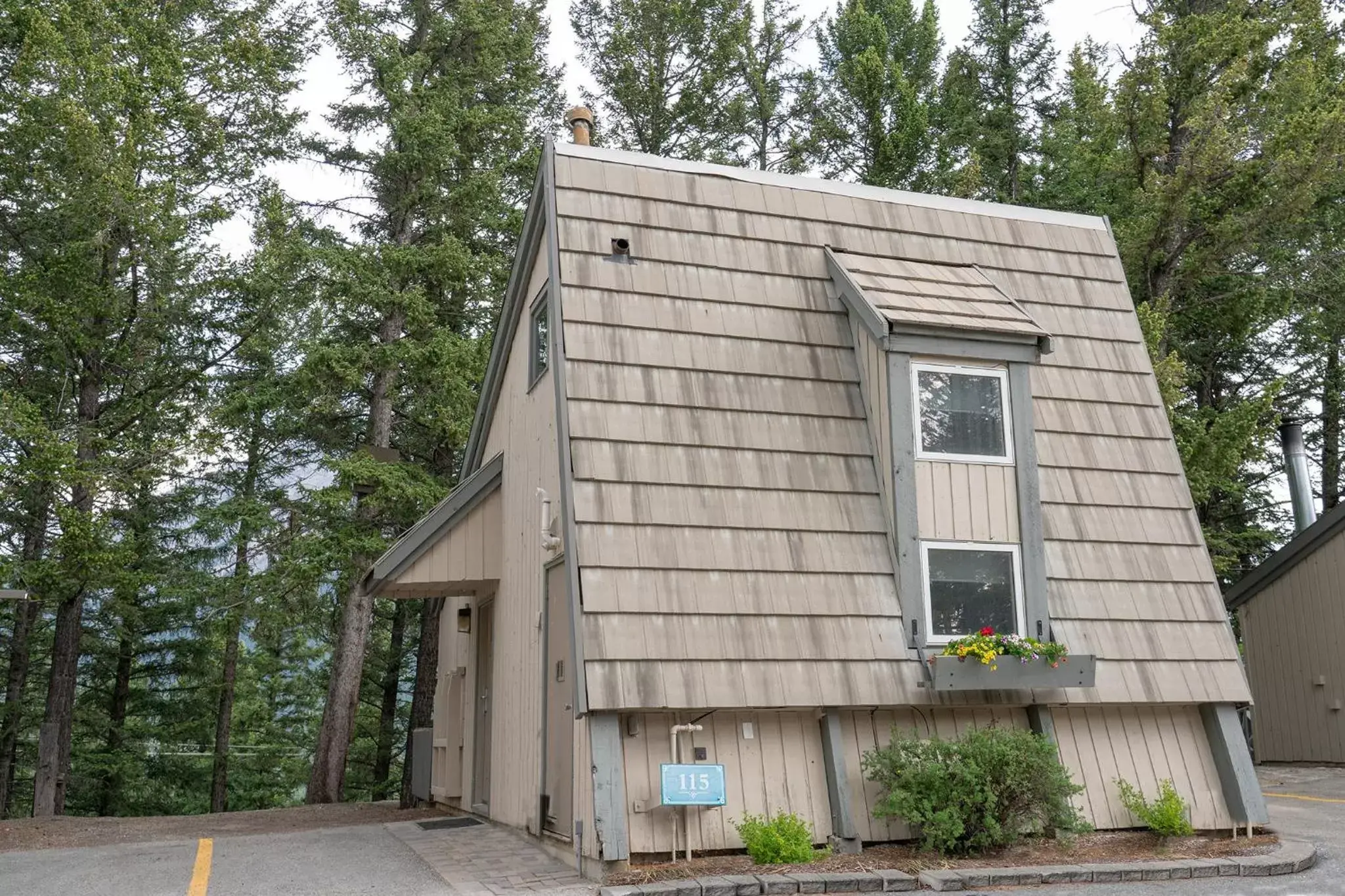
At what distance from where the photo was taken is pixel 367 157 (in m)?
17.8

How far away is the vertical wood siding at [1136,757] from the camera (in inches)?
277

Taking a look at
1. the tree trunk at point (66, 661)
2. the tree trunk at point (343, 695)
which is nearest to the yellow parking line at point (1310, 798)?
the tree trunk at point (343, 695)

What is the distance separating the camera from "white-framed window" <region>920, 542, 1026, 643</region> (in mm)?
7039

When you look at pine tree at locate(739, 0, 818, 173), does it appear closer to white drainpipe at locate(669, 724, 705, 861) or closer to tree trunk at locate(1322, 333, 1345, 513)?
tree trunk at locate(1322, 333, 1345, 513)

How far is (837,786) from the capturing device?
6.54 meters

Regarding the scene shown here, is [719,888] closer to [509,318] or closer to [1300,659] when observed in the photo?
[509,318]

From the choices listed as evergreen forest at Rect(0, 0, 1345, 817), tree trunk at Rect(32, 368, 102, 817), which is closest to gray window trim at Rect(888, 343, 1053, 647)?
evergreen forest at Rect(0, 0, 1345, 817)

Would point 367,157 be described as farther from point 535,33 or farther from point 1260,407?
point 1260,407

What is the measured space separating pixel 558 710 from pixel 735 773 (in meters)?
1.56

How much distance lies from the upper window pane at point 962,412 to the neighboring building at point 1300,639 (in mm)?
8548

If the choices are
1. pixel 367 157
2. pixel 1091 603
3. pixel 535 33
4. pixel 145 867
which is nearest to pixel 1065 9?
pixel 535 33

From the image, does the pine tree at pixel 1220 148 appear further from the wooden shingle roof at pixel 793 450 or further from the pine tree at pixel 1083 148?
the wooden shingle roof at pixel 793 450

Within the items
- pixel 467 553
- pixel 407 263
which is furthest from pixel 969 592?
pixel 407 263

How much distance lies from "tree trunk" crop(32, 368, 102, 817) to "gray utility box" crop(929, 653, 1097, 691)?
12.3 meters
